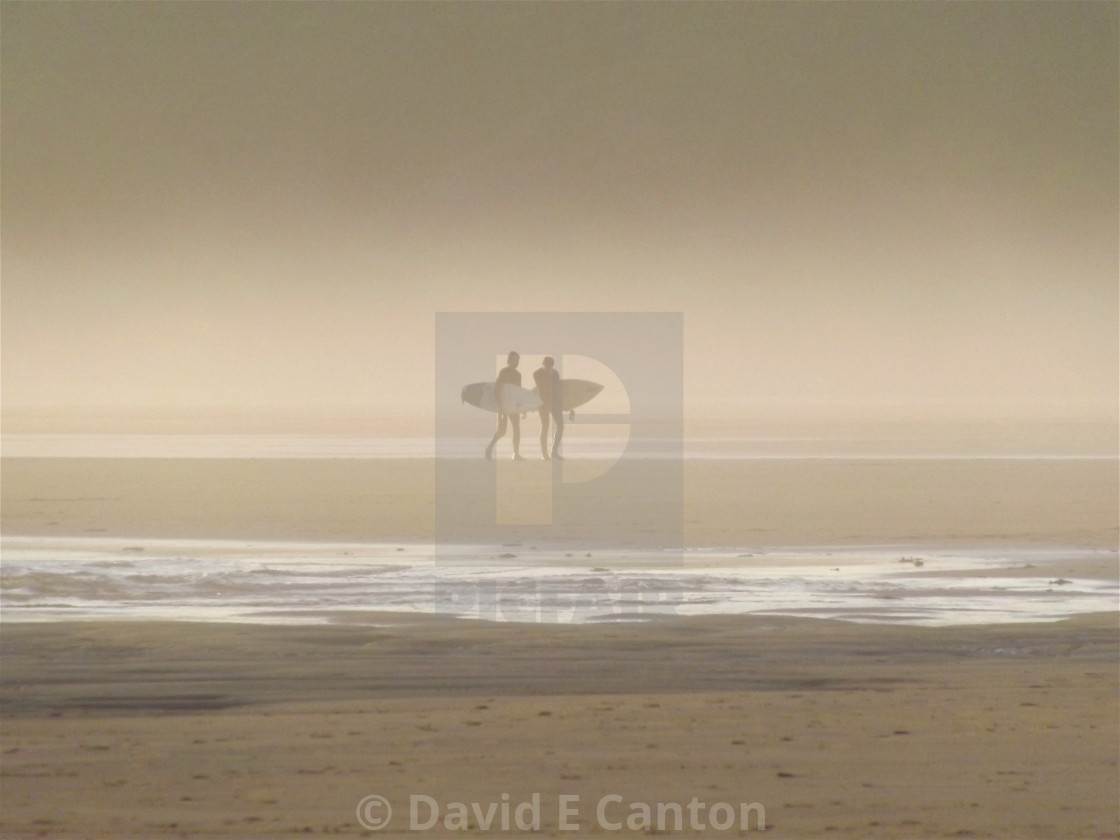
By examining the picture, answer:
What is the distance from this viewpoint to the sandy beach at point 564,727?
3.62 metres

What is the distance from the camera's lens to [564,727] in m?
4.39

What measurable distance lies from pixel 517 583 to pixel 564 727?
321 centimetres

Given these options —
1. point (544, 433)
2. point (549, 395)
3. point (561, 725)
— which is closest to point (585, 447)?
point (549, 395)

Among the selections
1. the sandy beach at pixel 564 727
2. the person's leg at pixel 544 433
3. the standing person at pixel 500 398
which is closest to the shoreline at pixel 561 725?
the sandy beach at pixel 564 727

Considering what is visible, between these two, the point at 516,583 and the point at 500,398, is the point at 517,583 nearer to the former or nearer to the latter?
the point at 516,583

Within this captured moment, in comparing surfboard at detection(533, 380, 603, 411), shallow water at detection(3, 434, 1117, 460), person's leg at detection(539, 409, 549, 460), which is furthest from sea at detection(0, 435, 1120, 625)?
surfboard at detection(533, 380, 603, 411)

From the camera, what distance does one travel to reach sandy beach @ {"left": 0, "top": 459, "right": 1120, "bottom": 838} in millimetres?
3617

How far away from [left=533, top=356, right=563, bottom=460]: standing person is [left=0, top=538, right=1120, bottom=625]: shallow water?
8.23 meters

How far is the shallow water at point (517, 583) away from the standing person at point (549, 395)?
27.0ft

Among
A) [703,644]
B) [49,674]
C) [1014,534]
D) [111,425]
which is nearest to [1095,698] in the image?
[703,644]

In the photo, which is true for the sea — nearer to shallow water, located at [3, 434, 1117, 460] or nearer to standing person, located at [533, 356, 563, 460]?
standing person, located at [533, 356, 563, 460]

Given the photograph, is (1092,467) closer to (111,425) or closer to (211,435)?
(211,435)

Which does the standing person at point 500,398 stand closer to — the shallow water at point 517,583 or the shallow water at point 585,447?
the shallow water at point 585,447

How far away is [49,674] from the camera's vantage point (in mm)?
5160
